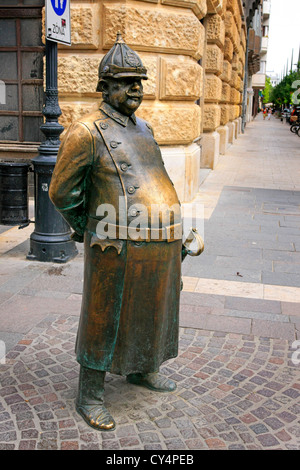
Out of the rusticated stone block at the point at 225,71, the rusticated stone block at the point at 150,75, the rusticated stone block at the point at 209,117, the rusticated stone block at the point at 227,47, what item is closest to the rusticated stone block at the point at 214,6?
the rusticated stone block at the point at 209,117

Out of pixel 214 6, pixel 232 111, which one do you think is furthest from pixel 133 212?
pixel 232 111

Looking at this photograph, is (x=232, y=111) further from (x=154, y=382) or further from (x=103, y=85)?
(x=103, y=85)

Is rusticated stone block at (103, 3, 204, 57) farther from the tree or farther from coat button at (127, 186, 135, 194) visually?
the tree

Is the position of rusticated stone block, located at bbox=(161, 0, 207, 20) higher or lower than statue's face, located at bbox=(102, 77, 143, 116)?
higher

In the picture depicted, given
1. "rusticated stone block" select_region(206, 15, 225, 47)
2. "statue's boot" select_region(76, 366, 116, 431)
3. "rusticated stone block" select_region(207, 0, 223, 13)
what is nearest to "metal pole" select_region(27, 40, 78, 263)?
"statue's boot" select_region(76, 366, 116, 431)

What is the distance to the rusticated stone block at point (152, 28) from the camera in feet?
25.7

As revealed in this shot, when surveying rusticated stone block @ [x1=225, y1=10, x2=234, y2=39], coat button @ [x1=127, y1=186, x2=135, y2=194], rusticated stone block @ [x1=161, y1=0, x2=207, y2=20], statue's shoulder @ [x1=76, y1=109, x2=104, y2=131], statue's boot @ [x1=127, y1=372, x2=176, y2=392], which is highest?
rusticated stone block @ [x1=225, y1=10, x2=234, y2=39]

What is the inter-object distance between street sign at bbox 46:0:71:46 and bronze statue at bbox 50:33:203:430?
3.00 meters

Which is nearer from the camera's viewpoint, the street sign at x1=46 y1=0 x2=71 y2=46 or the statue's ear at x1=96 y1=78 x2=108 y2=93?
the statue's ear at x1=96 y1=78 x2=108 y2=93

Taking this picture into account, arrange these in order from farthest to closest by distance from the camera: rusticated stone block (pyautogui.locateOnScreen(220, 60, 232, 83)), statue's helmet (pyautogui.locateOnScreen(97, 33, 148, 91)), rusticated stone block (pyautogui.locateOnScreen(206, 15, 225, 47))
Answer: rusticated stone block (pyautogui.locateOnScreen(220, 60, 232, 83)), rusticated stone block (pyautogui.locateOnScreen(206, 15, 225, 47)), statue's helmet (pyautogui.locateOnScreen(97, 33, 148, 91))

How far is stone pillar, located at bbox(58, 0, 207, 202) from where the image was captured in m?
7.90

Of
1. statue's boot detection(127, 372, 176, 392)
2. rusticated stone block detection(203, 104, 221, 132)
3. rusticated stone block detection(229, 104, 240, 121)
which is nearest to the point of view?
statue's boot detection(127, 372, 176, 392)

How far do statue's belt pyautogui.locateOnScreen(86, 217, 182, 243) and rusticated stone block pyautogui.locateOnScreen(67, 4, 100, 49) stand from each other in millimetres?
5802
